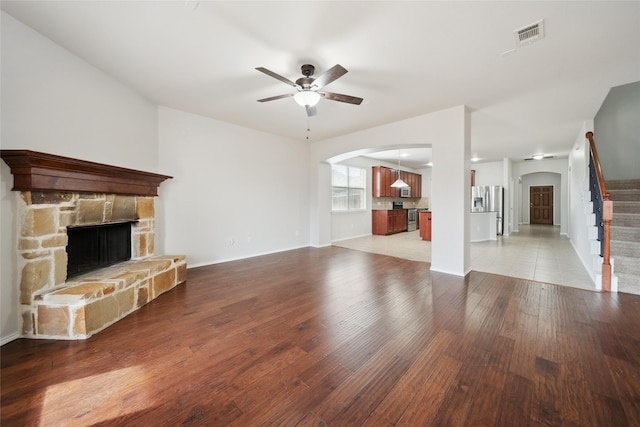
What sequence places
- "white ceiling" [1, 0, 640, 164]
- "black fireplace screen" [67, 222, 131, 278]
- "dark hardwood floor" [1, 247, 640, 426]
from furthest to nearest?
"black fireplace screen" [67, 222, 131, 278] < "white ceiling" [1, 0, 640, 164] < "dark hardwood floor" [1, 247, 640, 426]

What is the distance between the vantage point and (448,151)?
3.86 m

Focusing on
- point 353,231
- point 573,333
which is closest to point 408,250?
point 353,231

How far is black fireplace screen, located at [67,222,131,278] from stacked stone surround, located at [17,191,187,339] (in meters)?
0.15

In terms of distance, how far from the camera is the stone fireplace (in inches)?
80.1

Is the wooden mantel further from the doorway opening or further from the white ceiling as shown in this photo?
the doorway opening

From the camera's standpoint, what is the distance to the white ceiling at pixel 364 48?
75.9 inches

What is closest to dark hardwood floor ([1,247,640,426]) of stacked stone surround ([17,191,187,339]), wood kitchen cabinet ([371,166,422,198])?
stacked stone surround ([17,191,187,339])

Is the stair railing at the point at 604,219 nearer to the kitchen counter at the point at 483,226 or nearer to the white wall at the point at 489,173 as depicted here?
the kitchen counter at the point at 483,226

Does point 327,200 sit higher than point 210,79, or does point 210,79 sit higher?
point 210,79

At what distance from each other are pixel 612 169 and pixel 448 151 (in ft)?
12.7

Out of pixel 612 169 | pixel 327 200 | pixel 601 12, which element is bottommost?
pixel 327 200

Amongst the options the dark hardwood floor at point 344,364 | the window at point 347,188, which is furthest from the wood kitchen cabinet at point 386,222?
the dark hardwood floor at point 344,364

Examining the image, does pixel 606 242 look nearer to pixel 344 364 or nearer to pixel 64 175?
pixel 344 364

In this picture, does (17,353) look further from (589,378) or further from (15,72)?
(589,378)
